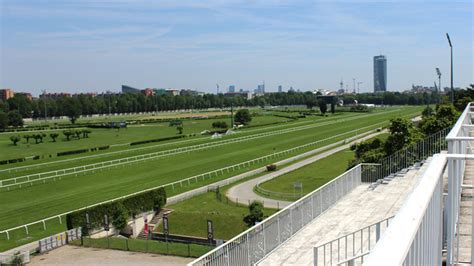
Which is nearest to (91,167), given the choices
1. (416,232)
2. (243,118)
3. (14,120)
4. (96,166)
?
(96,166)

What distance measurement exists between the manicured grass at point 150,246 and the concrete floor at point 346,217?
7.69 meters

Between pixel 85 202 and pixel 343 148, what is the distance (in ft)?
113

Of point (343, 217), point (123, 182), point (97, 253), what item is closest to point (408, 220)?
point (343, 217)

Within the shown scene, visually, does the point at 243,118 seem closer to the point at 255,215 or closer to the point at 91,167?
the point at 91,167

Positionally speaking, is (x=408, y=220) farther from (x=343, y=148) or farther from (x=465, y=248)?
(x=343, y=148)

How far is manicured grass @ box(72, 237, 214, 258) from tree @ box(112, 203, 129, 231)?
2908mm

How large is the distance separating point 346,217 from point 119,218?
16.2 m

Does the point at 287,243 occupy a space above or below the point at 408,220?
below

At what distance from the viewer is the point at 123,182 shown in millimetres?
41812

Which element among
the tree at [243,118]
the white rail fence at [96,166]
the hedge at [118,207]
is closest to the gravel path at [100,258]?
the hedge at [118,207]

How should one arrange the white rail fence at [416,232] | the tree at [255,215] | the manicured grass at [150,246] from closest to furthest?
the white rail fence at [416,232] → the manicured grass at [150,246] → the tree at [255,215]

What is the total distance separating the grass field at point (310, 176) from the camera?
3735 centimetres

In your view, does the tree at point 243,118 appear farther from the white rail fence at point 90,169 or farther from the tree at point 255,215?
the tree at point 255,215

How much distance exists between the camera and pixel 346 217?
15625 mm
